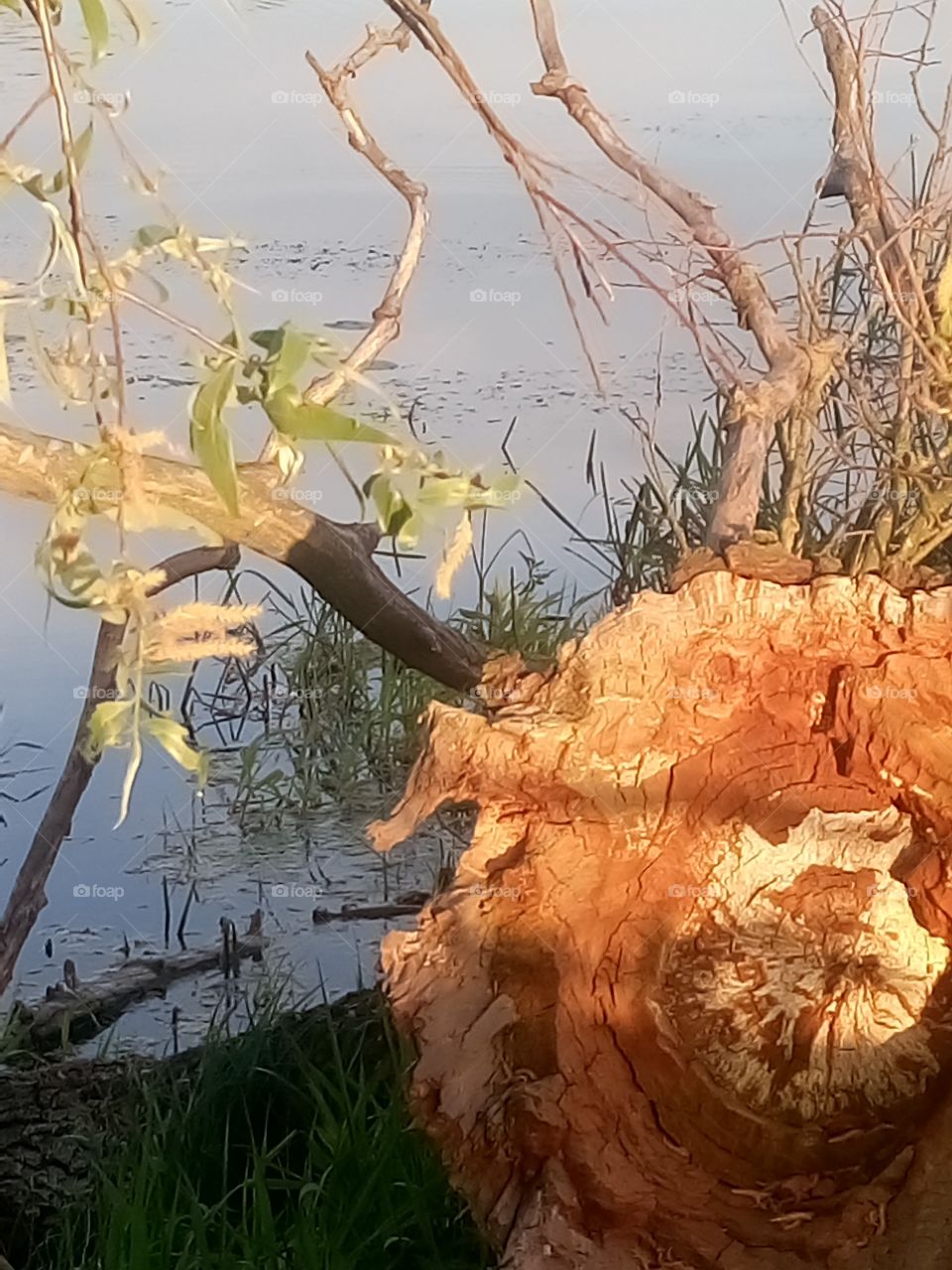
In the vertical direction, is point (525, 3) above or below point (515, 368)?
above

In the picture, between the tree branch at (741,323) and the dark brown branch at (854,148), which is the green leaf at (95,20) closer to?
the tree branch at (741,323)

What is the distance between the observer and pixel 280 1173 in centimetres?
109

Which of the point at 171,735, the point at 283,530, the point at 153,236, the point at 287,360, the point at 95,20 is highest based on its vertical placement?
the point at 95,20

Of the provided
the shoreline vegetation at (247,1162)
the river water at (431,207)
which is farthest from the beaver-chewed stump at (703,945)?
the river water at (431,207)

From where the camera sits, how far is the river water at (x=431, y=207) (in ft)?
3.62

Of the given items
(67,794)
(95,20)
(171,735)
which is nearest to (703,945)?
(171,735)

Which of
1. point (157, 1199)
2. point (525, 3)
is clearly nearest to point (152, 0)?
point (525, 3)

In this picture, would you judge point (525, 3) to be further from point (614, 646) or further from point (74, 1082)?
point (74, 1082)

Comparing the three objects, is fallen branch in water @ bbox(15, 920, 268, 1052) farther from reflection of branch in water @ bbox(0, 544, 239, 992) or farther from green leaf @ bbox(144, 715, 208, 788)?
green leaf @ bbox(144, 715, 208, 788)

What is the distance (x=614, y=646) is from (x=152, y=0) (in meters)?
0.67

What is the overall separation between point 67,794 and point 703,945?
58cm

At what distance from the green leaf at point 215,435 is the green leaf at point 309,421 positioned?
0.03m

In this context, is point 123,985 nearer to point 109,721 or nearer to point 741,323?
point 109,721

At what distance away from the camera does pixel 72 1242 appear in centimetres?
106
